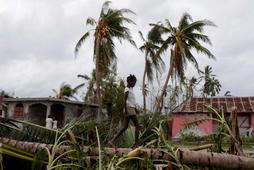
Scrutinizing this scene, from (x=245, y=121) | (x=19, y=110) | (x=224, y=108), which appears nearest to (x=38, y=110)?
(x=19, y=110)

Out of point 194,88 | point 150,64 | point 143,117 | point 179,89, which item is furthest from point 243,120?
point 143,117

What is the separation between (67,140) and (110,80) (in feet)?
91.0

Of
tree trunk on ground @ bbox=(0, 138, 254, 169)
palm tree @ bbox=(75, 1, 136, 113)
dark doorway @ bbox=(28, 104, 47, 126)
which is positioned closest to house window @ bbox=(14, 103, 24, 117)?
dark doorway @ bbox=(28, 104, 47, 126)

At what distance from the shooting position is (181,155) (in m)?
3.79

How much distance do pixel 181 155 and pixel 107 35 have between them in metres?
22.9

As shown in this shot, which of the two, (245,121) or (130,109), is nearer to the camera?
(130,109)

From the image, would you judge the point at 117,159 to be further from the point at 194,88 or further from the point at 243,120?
the point at 194,88

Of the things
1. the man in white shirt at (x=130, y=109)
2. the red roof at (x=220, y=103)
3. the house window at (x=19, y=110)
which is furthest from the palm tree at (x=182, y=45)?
the man in white shirt at (x=130, y=109)

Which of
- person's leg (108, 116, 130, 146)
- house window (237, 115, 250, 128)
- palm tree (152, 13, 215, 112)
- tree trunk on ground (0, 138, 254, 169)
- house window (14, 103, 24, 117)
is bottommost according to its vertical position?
tree trunk on ground (0, 138, 254, 169)

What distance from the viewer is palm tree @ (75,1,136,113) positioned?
2578cm

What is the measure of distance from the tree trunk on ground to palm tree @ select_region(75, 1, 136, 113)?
843 inches

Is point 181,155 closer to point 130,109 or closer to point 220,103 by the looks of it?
point 130,109

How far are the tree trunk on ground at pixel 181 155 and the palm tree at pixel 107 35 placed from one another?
21419mm

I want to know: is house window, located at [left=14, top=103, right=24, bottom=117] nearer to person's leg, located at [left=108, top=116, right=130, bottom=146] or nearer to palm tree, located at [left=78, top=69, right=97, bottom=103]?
palm tree, located at [left=78, top=69, right=97, bottom=103]
